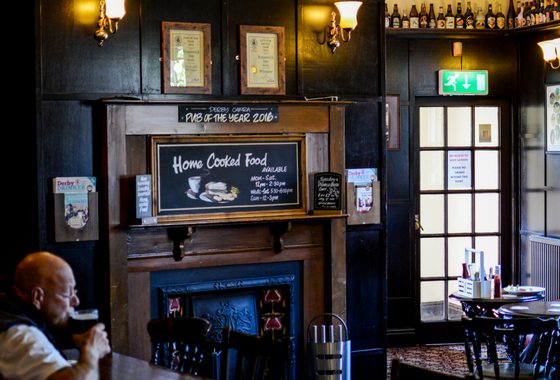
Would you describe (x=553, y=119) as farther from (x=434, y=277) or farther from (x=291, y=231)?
(x=291, y=231)

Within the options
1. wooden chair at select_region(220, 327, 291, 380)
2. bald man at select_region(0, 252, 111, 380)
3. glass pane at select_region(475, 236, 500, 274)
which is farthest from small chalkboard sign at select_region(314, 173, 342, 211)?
glass pane at select_region(475, 236, 500, 274)

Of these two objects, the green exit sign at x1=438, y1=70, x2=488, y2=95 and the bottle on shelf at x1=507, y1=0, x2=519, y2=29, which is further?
the bottle on shelf at x1=507, y1=0, x2=519, y2=29

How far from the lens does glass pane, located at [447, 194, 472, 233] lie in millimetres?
6820

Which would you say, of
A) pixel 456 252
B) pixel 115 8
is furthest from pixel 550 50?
pixel 115 8

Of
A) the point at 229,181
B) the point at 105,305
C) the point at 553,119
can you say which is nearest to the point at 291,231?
the point at 229,181

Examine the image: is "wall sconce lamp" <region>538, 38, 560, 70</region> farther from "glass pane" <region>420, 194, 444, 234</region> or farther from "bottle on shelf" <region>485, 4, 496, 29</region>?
"glass pane" <region>420, 194, 444, 234</region>

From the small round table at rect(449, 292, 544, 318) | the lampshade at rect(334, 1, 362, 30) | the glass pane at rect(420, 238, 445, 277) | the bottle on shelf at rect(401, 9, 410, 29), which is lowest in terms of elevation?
the small round table at rect(449, 292, 544, 318)

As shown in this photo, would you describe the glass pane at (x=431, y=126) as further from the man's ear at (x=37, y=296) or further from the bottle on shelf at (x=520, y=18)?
the man's ear at (x=37, y=296)

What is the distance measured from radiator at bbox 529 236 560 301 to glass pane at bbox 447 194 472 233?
0.65 m

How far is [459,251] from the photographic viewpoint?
22.5ft

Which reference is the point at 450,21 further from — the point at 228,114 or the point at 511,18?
the point at 228,114

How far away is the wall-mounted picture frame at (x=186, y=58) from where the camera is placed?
4355 mm

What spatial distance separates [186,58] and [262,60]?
54 cm

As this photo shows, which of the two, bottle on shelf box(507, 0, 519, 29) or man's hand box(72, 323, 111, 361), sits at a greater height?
bottle on shelf box(507, 0, 519, 29)
